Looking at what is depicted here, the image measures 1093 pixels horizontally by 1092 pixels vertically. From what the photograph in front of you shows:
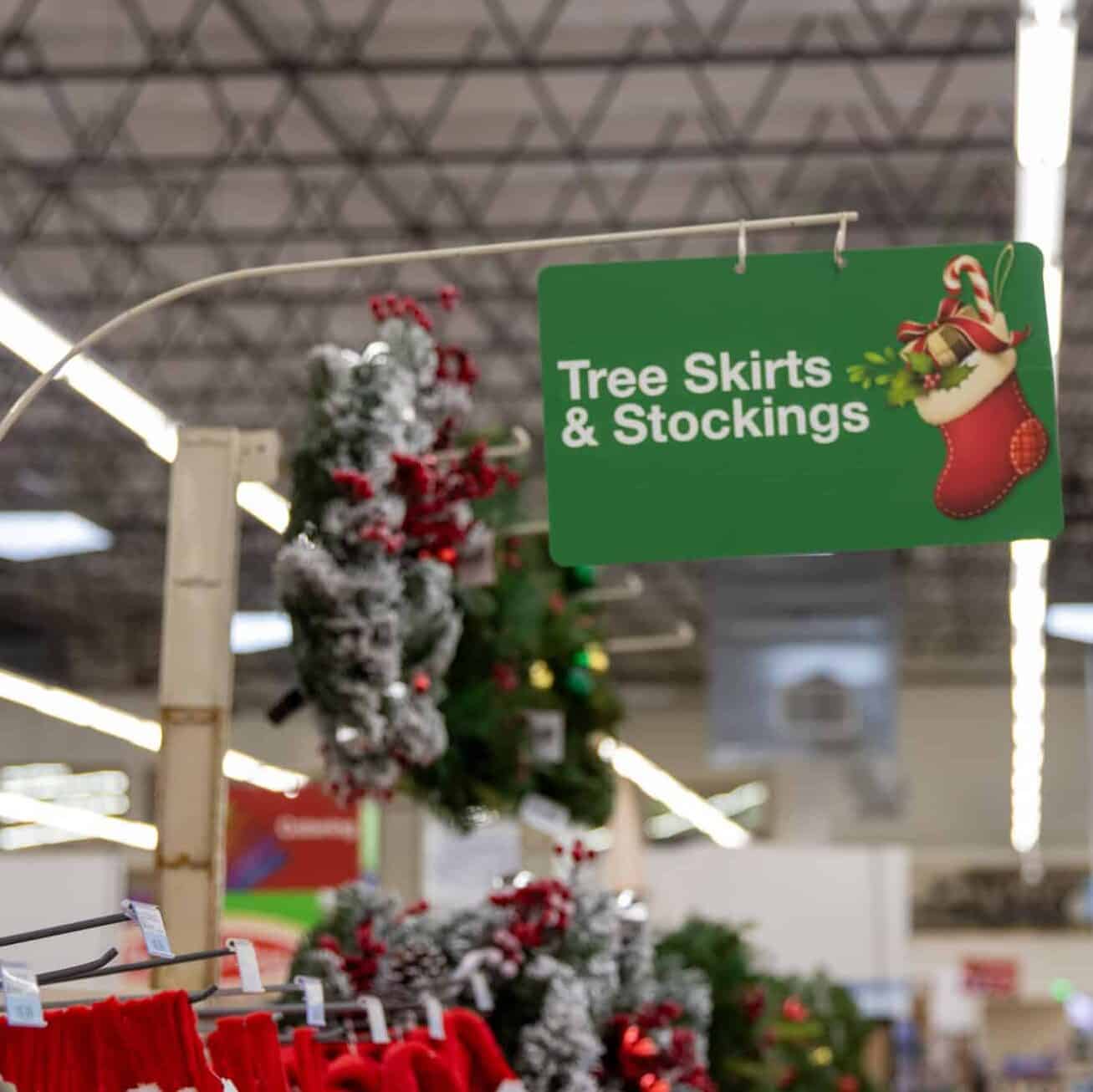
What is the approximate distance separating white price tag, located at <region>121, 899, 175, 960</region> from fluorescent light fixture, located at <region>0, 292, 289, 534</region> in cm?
196

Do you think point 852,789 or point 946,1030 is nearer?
point 946,1030

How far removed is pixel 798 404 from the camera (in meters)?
3.30

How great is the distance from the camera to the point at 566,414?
131 inches

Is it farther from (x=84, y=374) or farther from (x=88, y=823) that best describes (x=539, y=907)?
(x=88, y=823)

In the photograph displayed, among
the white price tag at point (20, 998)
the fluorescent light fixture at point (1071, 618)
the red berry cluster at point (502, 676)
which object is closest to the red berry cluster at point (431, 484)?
the red berry cluster at point (502, 676)

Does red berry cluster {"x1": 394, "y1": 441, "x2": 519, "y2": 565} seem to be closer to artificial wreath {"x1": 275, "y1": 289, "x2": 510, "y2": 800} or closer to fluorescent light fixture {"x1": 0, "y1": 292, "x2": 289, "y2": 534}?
artificial wreath {"x1": 275, "y1": 289, "x2": 510, "y2": 800}

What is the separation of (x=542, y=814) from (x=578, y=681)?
469 millimetres

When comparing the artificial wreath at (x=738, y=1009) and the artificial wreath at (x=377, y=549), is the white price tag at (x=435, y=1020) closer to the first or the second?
the artificial wreath at (x=377, y=549)

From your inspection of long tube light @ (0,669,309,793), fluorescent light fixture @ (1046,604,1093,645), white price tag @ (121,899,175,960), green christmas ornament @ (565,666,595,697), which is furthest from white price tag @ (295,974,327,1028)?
fluorescent light fixture @ (1046,604,1093,645)

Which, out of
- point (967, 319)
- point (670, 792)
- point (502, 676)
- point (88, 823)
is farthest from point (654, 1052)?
point (670, 792)

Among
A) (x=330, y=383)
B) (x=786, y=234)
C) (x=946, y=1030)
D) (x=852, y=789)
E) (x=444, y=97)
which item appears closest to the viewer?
(x=330, y=383)

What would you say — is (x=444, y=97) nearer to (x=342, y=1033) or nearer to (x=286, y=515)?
(x=286, y=515)

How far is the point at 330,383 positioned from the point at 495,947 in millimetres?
1359

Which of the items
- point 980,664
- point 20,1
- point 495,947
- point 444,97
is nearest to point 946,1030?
point 980,664
